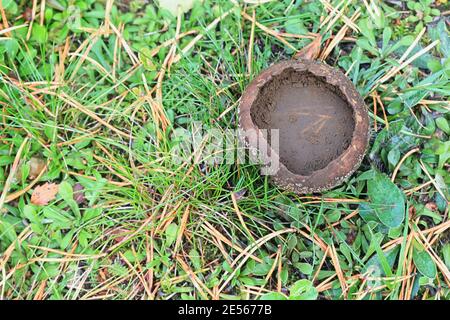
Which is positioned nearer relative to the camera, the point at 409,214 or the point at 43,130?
the point at 409,214

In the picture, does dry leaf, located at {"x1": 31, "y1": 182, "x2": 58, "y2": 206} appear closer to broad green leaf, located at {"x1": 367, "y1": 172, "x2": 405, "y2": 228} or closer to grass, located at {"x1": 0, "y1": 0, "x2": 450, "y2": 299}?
grass, located at {"x1": 0, "y1": 0, "x2": 450, "y2": 299}

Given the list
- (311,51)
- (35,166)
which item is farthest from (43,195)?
(311,51)

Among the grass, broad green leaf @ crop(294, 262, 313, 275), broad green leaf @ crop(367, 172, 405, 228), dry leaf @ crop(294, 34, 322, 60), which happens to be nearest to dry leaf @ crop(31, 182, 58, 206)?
the grass

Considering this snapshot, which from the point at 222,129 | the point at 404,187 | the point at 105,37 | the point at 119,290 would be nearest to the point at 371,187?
the point at 404,187

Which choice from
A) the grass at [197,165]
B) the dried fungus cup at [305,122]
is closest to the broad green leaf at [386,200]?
the grass at [197,165]

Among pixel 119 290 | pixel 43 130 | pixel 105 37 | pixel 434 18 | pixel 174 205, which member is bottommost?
pixel 119 290

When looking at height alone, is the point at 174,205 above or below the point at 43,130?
below

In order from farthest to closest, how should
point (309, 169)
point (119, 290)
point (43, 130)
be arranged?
point (43, 130) → point (119, 290) → point (309, 169)
